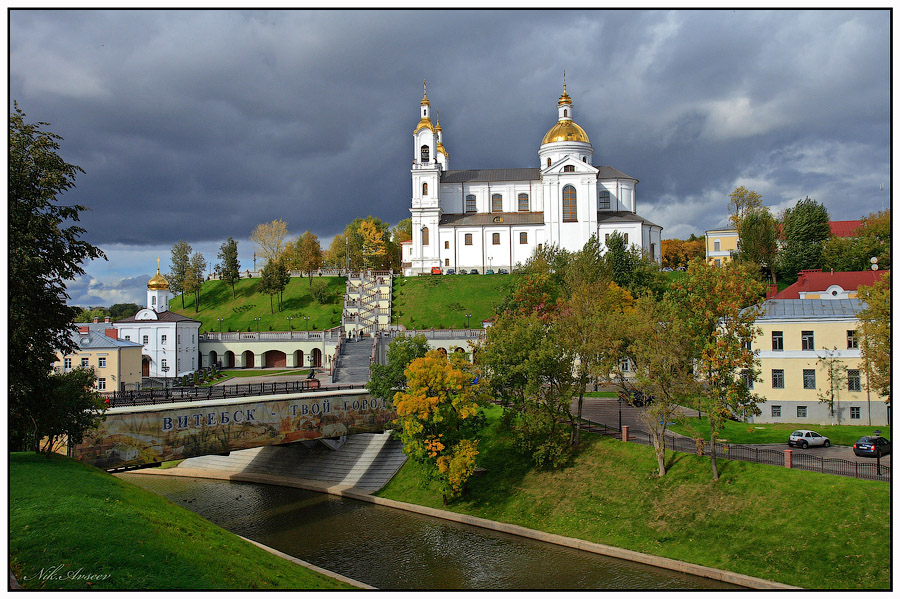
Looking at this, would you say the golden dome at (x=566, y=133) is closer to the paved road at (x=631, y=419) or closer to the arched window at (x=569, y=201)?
the arched window at (x=569, y=201)

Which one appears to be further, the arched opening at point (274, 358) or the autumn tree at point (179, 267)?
the autumn tree at point (179, 267)

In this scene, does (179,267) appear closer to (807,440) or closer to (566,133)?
(566,133)

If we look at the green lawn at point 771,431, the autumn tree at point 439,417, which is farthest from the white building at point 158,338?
the green lawn at point 771,431

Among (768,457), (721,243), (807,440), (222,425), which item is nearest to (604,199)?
(721,243)

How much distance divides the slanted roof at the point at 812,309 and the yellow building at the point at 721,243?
4483cm

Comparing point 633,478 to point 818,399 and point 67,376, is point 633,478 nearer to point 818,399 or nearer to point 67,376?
point 818,399

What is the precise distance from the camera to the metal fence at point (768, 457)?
27.3 m

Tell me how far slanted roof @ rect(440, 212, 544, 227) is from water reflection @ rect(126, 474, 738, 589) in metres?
58.3

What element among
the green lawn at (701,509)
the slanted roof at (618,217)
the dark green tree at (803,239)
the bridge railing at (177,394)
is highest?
the slanted roof at (618,217)

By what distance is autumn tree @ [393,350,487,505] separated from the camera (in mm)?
33531

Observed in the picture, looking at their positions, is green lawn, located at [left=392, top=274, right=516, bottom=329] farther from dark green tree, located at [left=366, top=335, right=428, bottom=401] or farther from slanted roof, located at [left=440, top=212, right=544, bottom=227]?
dark green tree, located at [left=366, top=335, right=428, bottom=401]

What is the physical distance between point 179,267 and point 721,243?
77.9 m

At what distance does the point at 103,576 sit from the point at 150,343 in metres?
55.1

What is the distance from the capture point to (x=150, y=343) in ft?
213
